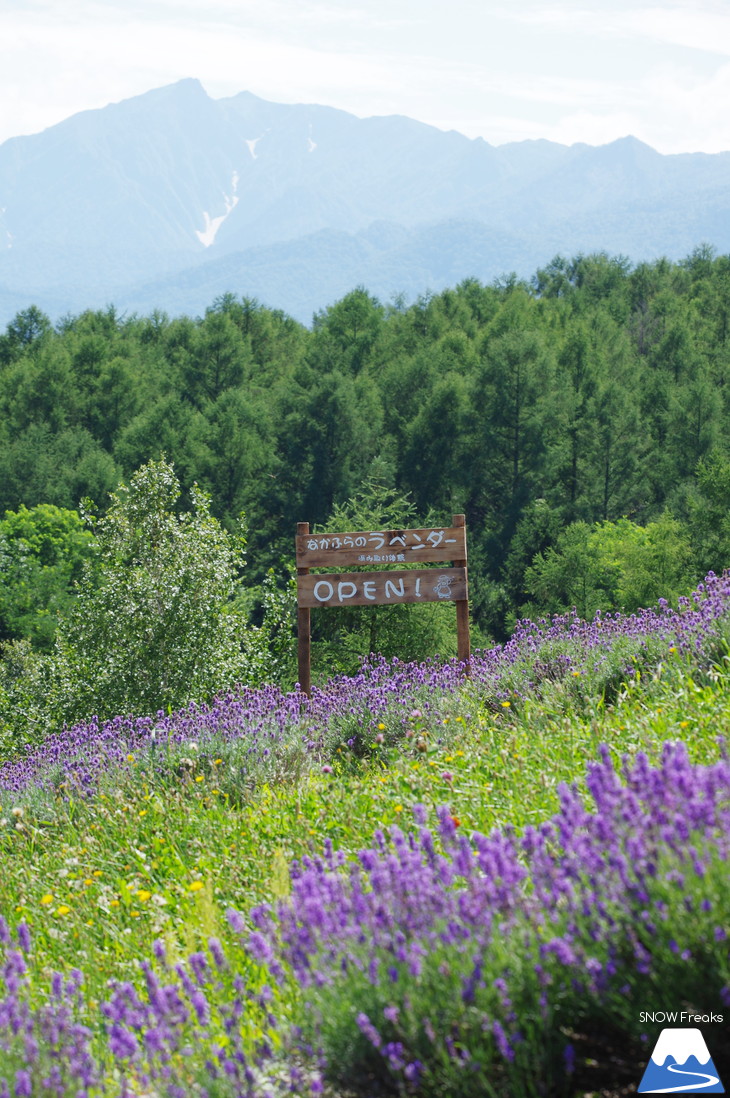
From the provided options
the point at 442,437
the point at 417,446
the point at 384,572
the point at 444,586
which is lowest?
the point at 444,586

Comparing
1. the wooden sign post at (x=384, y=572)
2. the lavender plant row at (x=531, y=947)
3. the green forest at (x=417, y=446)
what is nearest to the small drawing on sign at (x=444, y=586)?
the wooden sign post at (x=384, y=572)

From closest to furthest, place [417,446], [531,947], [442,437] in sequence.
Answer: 1. [531,947]
2. [442,437]
3. [417,446]

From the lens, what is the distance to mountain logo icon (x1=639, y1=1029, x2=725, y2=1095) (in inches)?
74.7

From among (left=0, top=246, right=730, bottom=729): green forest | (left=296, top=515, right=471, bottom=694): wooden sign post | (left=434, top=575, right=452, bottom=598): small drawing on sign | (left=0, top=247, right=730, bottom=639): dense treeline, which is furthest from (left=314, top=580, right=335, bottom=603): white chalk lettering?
(left=0, top=247, right=730, bottom=639): dense treeline

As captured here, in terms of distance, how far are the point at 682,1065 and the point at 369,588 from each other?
5816 mm

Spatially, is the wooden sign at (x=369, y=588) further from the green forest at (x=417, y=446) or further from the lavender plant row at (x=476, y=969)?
the green forest at (x=417, y=446)

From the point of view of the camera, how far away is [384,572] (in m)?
7.66

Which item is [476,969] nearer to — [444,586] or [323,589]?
[323,589]

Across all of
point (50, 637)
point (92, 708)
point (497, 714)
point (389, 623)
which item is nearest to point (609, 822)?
point (497, 714)

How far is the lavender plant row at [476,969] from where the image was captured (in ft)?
6.24

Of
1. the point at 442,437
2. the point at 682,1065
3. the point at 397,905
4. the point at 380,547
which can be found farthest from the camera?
the point at 442,437

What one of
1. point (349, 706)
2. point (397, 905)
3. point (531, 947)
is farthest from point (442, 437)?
point (531, 947)

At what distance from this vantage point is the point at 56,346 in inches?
1763

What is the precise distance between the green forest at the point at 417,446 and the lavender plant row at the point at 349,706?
2272cm
